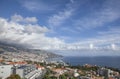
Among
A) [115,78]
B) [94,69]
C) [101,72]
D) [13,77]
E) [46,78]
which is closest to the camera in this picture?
[13,77]

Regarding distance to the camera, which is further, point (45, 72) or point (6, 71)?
point (45, 72)

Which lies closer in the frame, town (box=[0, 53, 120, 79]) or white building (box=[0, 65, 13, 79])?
town (box=[0, 53, 120, 79])

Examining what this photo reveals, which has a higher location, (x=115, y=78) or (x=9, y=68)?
(x=9, y=68)

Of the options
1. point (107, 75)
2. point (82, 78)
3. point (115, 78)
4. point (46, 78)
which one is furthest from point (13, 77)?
point (107, 75)

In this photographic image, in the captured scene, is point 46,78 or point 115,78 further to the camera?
point 115,78

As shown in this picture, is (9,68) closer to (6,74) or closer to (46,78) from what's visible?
(6,74)

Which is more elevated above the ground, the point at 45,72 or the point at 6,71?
the point at 6,71

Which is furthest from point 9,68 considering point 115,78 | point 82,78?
point 115,78

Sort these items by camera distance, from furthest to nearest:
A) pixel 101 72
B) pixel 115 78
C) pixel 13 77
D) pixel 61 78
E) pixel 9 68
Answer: pixel 101 72, pixel 115 78, pixel 9 68, pixel 61 78, pixel 13 77

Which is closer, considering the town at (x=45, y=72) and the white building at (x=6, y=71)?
the town at (x=45, y=72)

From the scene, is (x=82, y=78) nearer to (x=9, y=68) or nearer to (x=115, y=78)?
(x=115, y=78)
